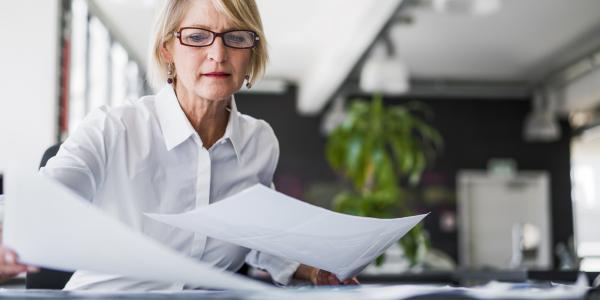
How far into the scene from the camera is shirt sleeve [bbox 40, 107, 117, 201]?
1.01 m

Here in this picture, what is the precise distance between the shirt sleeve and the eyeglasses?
19 centimetres

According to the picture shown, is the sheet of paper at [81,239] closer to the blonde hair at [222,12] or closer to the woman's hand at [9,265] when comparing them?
the woman's hand at [9,265]

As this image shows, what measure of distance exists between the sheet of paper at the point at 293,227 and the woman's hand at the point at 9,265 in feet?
0.55

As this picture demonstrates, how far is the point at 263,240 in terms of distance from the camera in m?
0.93

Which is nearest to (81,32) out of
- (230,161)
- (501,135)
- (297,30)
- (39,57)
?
(39,57)

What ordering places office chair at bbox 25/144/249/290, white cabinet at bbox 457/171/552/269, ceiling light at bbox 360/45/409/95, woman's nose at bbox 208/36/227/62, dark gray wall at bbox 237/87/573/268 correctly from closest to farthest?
woman's nose at bbox 208/36/227/62, office chair at bbox 25/144/249/290, ceiling light at bbox 360/45/409/95, dark gray wall at bbox 237/87/573/268, white cabinet at bbox 457/171/552/269

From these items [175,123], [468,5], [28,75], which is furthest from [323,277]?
[28,75]

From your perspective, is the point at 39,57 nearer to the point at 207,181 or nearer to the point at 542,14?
the point at 207,181

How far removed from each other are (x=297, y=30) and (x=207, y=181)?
7.19 meters

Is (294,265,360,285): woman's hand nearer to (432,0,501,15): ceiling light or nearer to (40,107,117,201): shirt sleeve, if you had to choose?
(40,107,117,201): shirt sleeve

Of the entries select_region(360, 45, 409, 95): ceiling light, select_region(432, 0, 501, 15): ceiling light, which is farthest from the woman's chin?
select_region(360, 45, 409, 95): ceiling light

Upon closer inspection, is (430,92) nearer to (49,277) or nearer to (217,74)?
(49,277)

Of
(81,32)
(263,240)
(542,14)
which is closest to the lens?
(263,240)

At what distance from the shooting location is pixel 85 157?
43.4 inches
